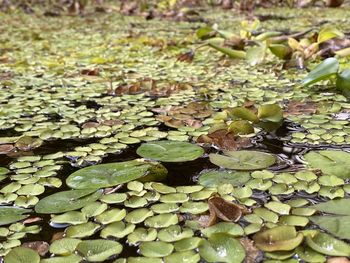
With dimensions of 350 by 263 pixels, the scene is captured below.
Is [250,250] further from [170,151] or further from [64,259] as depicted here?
[170,151]

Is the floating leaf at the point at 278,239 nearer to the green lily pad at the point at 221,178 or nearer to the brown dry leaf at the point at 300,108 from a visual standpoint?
the green lily pad at the point at 221,178

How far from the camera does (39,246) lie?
604mm

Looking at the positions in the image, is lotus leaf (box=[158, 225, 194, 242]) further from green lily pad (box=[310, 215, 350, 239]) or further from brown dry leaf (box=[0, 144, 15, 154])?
brown dry leaf (box=[0, 144, 15, 154])

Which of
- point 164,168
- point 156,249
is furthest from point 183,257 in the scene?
point 164,168

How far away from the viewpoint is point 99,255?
575mm

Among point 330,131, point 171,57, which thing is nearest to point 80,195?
point 330,131

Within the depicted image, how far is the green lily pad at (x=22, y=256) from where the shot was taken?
1.85 feet

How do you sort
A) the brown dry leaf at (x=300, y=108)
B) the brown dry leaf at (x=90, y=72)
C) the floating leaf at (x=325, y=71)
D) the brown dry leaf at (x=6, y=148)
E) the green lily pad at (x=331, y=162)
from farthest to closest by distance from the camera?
1. the brown dry leaf at (x=90, y=72)
2. the floating leaf at (x=325, y=71)
3. the brown dry leaf at (x=300, y=108)
4. the brown dry leaf at (x=6, y=148)
5. the green lily pad at (x=331, y=162)

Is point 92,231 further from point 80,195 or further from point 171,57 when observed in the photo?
point 171,57

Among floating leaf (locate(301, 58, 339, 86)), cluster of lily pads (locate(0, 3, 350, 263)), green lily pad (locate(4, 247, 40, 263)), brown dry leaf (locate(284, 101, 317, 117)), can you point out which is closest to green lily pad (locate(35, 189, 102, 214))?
cluster of lily pads (locate(0, 3, 350, 263))

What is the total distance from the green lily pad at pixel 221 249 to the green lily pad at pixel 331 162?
0.27 meters

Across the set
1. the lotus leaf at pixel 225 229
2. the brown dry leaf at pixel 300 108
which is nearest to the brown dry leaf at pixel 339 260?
the lotus leaf at pixel 225 229

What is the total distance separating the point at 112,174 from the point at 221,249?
28 centimetres

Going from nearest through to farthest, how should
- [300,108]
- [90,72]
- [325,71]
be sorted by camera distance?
[300,108]
[325,71]
[90,72]
